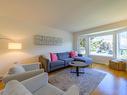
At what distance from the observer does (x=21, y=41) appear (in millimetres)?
3811

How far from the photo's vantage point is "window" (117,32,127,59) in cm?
516

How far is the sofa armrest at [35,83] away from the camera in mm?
1561

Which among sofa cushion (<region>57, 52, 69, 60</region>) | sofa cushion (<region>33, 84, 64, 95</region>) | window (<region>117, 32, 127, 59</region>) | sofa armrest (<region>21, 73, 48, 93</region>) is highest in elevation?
window (<region>117, 32, 127, 59</region>)

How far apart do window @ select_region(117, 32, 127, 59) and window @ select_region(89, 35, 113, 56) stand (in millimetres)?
450

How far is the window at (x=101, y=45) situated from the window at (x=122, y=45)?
1.48 feet

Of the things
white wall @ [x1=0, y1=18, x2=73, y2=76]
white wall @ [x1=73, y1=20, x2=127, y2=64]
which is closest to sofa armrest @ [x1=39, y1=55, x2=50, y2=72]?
white wall @ [x1=0, y1=18, x2=73, y2=76]

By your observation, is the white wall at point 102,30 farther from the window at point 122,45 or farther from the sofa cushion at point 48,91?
the sofa cushion at point 48,91

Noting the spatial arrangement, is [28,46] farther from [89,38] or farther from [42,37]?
[89,38]

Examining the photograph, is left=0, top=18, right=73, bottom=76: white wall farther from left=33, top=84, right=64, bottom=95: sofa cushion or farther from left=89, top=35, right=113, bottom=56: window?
left=89, top=35, right=113, bottom=56: window

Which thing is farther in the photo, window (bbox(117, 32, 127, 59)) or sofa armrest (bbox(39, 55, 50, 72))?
window (bbox(117, 32, 127, 59))

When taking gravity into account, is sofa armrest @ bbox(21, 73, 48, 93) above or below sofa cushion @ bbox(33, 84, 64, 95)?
above

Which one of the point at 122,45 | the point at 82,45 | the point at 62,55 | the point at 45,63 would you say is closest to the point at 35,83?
the point at 45,63

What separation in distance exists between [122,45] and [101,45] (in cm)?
125

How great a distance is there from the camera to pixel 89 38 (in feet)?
22.1
